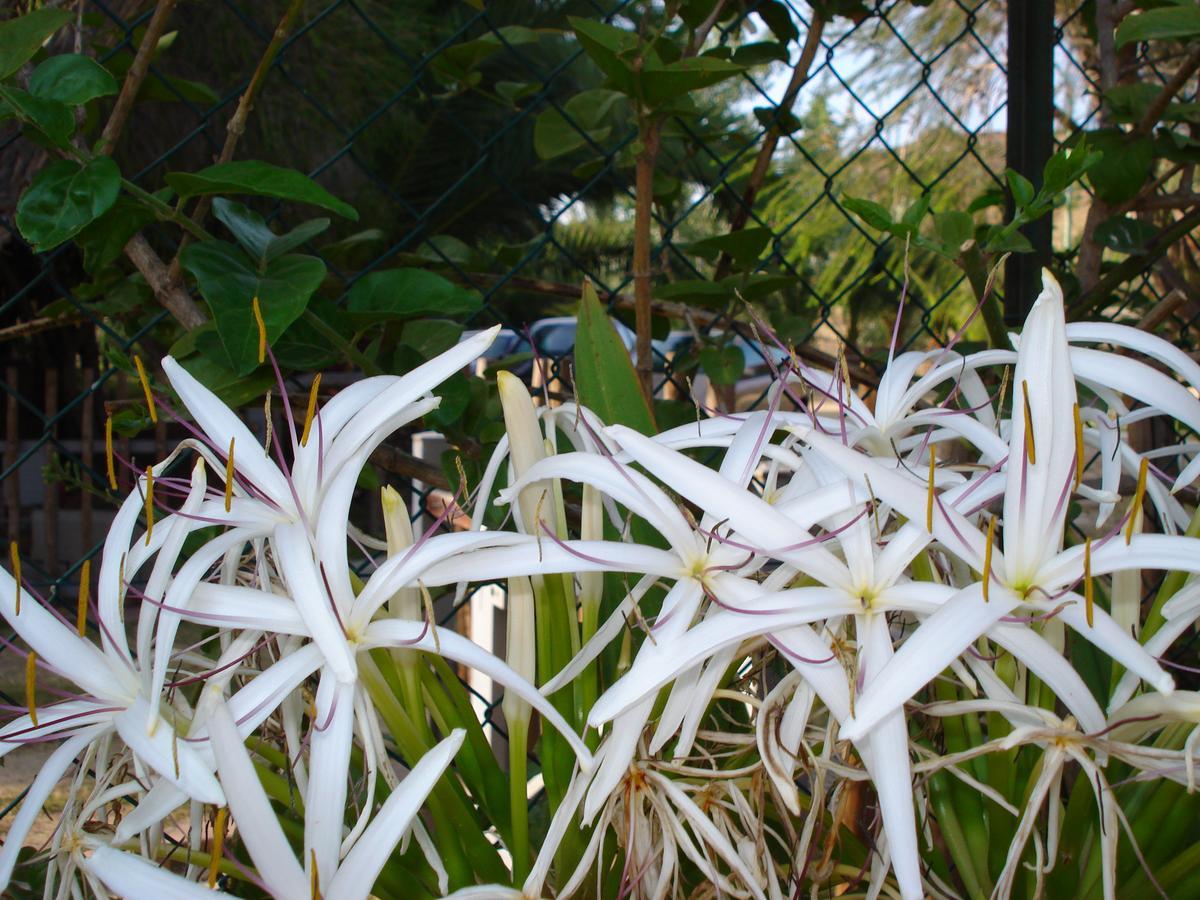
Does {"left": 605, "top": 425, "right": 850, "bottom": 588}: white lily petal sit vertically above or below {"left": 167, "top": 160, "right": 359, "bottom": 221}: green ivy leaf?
below

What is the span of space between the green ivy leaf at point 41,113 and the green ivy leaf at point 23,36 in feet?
0.05

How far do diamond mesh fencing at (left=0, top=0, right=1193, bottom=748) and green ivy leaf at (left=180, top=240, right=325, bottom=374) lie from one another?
14 cm

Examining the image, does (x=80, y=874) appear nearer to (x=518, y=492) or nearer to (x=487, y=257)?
(x=518, y=492)

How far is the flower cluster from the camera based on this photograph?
355 mm

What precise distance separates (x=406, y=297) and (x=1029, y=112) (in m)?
0.65

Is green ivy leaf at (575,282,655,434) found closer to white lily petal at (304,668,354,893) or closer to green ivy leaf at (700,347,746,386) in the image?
white lily petal at (304,668,354,893)

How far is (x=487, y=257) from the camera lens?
1.07 meters

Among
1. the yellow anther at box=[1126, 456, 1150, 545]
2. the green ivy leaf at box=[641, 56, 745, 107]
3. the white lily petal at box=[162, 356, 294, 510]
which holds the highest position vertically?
the green ivy leaf at box=[641, 56, 745, 107]

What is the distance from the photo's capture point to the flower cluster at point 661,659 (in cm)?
36

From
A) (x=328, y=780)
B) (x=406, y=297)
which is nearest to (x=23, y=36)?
(x=406, y=297)

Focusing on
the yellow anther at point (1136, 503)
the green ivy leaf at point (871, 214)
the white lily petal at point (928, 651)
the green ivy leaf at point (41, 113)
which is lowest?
the white lily petal at point (928, 651)

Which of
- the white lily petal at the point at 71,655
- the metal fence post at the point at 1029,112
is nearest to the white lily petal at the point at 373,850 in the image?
the white lily petal at the point at 71,655

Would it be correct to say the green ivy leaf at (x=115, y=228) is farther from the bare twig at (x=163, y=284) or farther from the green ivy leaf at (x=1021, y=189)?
the green ivy leaf at (x=1021, y=189)

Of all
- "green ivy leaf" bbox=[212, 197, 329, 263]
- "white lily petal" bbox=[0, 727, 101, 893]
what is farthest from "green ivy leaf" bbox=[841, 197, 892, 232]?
"white lily petal" bbox=[0, 727, 101, 893]
